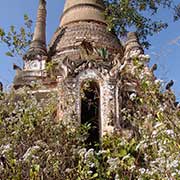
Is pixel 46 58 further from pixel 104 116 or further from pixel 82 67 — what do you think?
pixel 104 116

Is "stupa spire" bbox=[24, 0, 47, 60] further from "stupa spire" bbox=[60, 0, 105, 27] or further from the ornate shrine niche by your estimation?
the ornate shrine niche

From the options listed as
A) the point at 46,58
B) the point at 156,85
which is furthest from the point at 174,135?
the point at 46,58

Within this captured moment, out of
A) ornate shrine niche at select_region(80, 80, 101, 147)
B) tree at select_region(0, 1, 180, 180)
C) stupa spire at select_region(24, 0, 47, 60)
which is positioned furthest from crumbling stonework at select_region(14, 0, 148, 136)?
tree at select_region(0, 1, 180, 180)

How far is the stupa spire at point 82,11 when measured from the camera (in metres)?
16.5

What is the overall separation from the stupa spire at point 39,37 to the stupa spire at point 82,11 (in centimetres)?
90

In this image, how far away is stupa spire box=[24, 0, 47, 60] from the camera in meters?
14.9

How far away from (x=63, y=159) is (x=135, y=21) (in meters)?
3.17

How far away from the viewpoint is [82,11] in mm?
16938

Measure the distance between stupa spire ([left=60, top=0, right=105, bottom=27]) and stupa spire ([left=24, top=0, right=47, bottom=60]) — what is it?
2.96ft

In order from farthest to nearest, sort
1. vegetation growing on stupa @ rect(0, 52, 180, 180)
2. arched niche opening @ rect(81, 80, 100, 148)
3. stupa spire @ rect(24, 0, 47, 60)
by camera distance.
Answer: stupa spire @ rect(24, 0, 47, 60), arched niche opening @ rect(81, 80, 100, 148), vegetation growing on stupa @ rect(0, 52, 180, 180)

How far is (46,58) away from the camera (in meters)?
14.7

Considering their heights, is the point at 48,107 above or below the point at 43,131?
above

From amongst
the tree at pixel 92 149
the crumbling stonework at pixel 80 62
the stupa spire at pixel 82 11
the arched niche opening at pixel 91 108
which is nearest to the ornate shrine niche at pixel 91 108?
the arched niche opening at pixel 91 108

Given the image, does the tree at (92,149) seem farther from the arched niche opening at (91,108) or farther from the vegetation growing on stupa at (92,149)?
the arched niche opening at (91,108)
